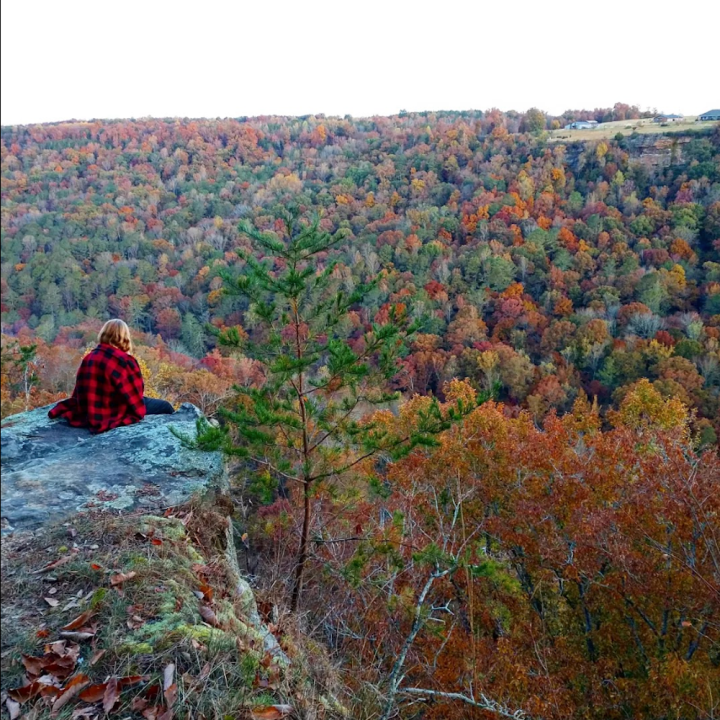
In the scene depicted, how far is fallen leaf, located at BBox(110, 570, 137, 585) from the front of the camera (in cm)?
302

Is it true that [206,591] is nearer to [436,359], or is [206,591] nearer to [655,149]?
[436,359]

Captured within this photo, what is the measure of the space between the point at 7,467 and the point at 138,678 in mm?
2487

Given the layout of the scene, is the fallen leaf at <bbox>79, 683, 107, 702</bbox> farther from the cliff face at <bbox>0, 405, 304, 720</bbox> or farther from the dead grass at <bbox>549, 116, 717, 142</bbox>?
the dead grass at <bbox>549, 116, 717, 142</bbox>

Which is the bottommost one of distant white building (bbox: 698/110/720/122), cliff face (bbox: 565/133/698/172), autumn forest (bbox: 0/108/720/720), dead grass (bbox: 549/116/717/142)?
autumn forest (bbox: 0/108/720/720)

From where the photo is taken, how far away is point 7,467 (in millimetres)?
4129

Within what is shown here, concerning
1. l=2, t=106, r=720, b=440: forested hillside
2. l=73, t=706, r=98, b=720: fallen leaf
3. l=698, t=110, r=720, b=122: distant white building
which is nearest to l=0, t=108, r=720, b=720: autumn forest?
l=2, t=106, r=720, b=440: forested hillside

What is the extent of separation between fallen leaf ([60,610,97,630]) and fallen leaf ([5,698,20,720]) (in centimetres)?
43

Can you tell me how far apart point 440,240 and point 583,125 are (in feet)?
180

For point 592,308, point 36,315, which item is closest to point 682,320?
point 592,308

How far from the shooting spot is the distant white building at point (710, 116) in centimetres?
8774

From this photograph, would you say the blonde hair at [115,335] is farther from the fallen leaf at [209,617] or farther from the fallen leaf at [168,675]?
the fallen leaf at [168,675]

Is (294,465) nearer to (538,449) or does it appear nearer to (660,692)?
(660,692)

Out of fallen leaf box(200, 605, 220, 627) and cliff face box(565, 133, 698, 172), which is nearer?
fallen leaf box(200, 605, 220, 627)

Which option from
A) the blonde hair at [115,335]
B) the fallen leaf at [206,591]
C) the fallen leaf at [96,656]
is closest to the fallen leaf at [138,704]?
the fallen leaf at [96,656]
